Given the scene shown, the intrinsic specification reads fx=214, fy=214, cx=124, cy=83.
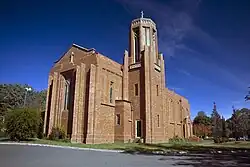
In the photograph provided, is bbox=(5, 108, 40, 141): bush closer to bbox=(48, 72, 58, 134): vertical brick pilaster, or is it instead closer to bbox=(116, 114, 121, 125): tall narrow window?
bbox=(48, 72, 58, 134): vertical brick pilaster

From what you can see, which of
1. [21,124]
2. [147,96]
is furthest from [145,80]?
[21,124]

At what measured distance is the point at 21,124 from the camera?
24344mm

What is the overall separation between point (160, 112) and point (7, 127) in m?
19.7

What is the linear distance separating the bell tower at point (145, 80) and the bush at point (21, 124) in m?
12.6

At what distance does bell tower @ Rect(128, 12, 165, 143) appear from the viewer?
92.9 feet

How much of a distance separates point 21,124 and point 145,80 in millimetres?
16240

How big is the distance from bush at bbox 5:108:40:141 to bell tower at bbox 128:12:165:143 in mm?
12595

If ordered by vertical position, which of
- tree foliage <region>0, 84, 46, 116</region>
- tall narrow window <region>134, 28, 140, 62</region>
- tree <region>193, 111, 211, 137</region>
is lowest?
tree <region>193, 111, 211, 137</region>

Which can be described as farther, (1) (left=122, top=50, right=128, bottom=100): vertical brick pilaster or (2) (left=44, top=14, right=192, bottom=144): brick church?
(1) (left=122, top=50, right=128, bottom=100): vertical brick pilaster

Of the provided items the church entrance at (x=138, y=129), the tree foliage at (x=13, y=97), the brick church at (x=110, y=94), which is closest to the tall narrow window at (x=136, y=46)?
the brick church at (x=110, y=94)

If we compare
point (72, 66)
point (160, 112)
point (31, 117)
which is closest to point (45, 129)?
point (31, 117)

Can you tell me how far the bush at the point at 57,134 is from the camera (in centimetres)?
2615

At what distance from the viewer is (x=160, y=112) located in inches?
1211

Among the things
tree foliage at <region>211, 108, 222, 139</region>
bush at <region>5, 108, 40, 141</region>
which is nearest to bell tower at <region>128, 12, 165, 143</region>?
bush at <region>5, 108, 40, 141</region>
